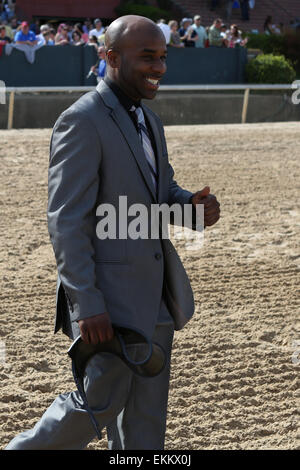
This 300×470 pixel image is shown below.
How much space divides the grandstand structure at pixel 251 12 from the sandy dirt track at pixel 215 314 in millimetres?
15434

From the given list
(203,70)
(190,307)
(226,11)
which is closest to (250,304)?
(190,307)

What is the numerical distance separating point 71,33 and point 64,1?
6.48 m

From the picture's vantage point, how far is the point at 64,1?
22.9m

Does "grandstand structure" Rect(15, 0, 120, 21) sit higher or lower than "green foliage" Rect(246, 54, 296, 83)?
higher

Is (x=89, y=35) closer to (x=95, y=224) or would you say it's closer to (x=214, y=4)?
(x=214, y=4)

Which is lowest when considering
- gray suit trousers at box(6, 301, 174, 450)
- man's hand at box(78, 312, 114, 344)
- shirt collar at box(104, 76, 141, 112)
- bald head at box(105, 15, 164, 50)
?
gray suit trousers at box(6, 301, 174, 450)

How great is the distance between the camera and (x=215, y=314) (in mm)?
5477

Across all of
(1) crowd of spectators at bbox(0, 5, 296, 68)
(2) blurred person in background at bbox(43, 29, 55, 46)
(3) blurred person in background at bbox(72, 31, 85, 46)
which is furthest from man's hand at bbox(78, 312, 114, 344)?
(3) blurred person in background at bbox(72, 31, 85, 46)

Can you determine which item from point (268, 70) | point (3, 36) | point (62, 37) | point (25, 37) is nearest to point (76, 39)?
point (62, 37)

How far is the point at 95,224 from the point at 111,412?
66 centimetres

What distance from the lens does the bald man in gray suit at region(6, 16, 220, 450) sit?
2.65 m

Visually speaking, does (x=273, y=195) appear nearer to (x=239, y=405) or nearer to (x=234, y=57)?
(x=239, y=405)

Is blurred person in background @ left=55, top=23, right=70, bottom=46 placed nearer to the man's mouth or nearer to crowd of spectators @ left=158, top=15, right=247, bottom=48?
crowd of spectators @ left=158, top=15, right=247, bottom=48

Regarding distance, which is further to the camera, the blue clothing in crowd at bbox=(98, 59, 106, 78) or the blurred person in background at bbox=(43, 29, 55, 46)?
Answer: the blurred person in background at bbox=(43, 29, 55, 46)
